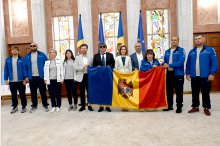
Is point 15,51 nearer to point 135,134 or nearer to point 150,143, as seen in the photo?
point 135,134

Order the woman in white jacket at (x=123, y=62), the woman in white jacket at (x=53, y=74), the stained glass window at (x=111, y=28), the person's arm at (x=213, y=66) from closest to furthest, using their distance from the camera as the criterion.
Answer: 1. the person's arm at (x=213, y=66)
2. the woman in white jacket at (x=123, y=62)
3. the woman in white jacket at (x=53, y=74)
4. the stained glass window at (x=111, y=28)

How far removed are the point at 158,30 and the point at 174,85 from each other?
140 inches

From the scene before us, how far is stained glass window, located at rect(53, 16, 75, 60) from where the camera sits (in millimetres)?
8547

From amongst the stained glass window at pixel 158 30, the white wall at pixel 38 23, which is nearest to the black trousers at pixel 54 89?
the white wall at pixel 38 23

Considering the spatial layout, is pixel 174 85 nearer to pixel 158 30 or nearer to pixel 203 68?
pixel 203 68

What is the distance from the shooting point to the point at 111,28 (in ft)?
27.9

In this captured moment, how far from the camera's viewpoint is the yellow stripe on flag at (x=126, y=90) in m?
5.33

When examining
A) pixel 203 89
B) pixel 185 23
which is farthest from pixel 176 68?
pixel 185 23

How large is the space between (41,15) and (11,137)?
555 centimetres

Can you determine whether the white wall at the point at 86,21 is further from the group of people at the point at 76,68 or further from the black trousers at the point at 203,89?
the black trousers at the point at 203,89

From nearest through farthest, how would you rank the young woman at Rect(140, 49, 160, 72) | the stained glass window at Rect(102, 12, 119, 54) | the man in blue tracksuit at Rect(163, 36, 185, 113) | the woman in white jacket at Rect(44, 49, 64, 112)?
the man in blue tracksuit at Rect(163, 36, 185, 113) → the young woman at Rect(140, 49, 160, 72) → the woman in white jacket at Rect(44, 49, 64, 112) → the stained glass window at Rect(102, 12, 119, 54)

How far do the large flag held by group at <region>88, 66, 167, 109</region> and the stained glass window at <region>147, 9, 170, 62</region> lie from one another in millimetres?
3220

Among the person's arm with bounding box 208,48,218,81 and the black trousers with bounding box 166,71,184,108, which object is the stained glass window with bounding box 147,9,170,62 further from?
the person's arm with bounding box 208,48,218,81

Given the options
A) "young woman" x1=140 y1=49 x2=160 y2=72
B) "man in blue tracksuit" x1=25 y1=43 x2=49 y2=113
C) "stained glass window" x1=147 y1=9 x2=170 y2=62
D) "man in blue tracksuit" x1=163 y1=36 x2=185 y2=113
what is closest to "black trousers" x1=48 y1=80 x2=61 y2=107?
"man in blue tracksuit" x1=25 y1=43 x2=49 y2=113
